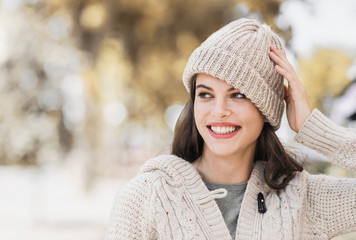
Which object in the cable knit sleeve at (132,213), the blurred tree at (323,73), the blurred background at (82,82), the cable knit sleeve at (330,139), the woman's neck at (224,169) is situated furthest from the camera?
the blurred background at (82,82)

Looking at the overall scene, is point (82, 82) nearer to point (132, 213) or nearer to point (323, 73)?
point (323, 73)

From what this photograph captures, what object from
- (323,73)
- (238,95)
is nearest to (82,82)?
(323,73)

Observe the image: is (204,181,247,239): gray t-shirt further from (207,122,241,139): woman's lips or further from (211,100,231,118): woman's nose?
(211,100,231,118): woman's nose

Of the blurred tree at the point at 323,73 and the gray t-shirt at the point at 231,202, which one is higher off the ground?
the blurred tree at the point at 323,73

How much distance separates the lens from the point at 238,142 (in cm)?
222

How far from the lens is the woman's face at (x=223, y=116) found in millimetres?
2184

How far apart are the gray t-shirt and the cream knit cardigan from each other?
5cm

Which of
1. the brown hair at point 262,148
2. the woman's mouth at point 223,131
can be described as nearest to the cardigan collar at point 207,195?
the brown hair at point 262,148

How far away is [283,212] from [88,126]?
30.0ft

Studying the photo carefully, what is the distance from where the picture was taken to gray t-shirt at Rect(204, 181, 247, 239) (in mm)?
2249

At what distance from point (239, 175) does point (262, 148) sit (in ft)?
0.85

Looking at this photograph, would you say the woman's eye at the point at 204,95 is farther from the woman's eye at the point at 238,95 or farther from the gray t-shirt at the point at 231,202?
the gray t-shirt at the point at 231,202

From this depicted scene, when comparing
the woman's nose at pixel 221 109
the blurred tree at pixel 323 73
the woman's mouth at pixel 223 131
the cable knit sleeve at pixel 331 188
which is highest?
the blurred tree at pixel 323 73

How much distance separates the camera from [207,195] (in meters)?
2.22
